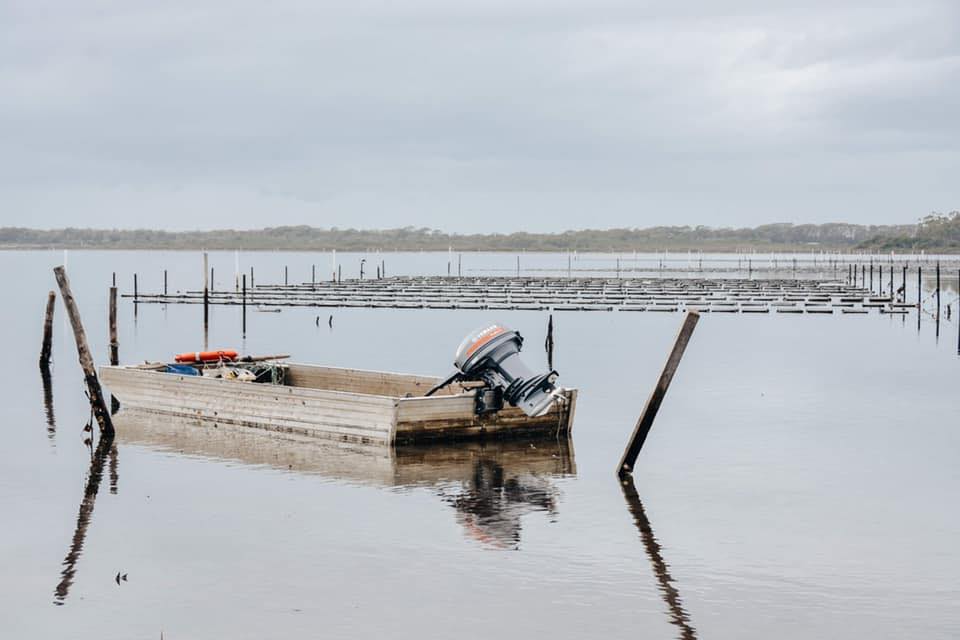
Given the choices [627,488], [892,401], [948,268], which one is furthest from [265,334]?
[948,268]

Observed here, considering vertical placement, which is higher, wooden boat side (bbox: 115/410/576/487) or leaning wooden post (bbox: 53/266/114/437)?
leaning wooden post (bbox: 53/266/114/437)

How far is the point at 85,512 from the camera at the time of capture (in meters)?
Answer: 19.0

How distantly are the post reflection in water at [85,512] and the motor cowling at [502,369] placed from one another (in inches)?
249

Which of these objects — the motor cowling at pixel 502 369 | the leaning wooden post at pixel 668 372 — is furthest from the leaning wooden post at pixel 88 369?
the leaning wooden post at pixel 668 372

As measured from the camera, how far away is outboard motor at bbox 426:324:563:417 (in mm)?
22875

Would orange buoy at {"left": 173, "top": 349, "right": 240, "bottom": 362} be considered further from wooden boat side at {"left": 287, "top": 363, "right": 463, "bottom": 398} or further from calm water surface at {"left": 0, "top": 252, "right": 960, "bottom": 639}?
calm water surface at {"left": 0, "top": 252, "right": 960, "bottom": 639}

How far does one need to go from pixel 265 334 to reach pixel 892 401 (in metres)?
34.1

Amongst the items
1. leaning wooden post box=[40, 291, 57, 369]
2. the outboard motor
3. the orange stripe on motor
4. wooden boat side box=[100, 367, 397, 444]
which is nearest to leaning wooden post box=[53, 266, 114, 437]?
wooden boat side box=[100, 367, 397, 444]

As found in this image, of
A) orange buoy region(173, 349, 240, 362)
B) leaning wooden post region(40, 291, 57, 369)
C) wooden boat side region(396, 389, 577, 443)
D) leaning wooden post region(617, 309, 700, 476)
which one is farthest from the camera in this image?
leaning wooden post region(40, 291, 57, 369)

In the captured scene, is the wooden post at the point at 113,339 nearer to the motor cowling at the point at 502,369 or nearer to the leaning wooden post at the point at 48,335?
the leaning wooden post at the point at 48,335

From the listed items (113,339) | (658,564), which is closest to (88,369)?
(113,339)

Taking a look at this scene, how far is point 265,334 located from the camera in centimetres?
6131

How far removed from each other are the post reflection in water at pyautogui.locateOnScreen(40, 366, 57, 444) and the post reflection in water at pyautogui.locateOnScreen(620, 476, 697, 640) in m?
12.5

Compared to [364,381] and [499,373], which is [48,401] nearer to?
[364,381]
